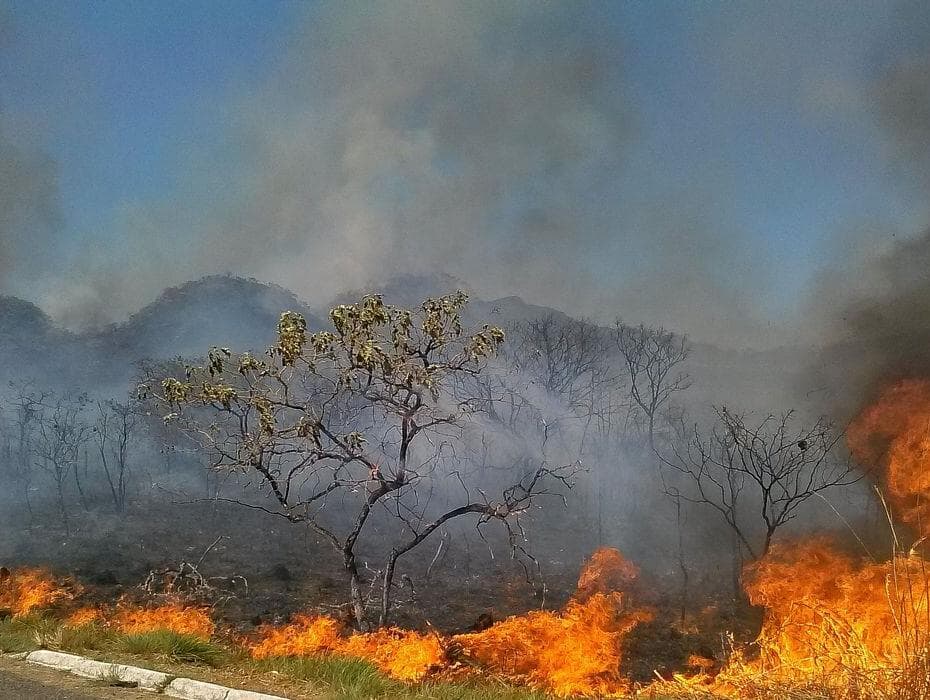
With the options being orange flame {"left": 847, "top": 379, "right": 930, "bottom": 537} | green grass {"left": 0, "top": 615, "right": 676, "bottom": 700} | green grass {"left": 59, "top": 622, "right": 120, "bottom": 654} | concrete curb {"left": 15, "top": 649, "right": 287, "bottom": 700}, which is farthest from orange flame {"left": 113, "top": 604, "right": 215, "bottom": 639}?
orange flame {"left": 847, "top": 379, "right": 930, "bottom": 537}

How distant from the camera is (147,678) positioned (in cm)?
673

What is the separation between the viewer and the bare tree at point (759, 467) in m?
16.9

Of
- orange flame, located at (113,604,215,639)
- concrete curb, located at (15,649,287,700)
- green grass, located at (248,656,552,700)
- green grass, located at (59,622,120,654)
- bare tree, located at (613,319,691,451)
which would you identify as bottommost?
orange flame, located at (113,604,215,639)

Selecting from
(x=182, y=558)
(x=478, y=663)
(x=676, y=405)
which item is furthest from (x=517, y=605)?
(x=676, y=405)

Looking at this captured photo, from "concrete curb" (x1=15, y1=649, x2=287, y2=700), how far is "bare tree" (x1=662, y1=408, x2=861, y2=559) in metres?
12.6

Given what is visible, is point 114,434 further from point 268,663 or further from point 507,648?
point 268,663

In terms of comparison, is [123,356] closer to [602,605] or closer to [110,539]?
[110,539]

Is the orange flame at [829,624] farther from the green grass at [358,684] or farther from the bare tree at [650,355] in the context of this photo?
the bare tree at [650,355]

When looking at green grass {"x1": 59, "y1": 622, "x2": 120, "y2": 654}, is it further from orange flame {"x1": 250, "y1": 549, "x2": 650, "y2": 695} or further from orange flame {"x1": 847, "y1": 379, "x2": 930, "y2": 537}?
orange flame {"x1": 847, "y1": 379, "x2": 930, "y2": 537}

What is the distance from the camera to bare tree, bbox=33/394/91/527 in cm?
2583

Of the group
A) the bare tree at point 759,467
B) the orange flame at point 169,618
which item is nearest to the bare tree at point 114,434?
the orange flame at point 169,618

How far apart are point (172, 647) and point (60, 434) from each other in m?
21.9

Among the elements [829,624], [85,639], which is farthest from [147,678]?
[829,624]

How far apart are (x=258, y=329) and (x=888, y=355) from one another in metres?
27.0
